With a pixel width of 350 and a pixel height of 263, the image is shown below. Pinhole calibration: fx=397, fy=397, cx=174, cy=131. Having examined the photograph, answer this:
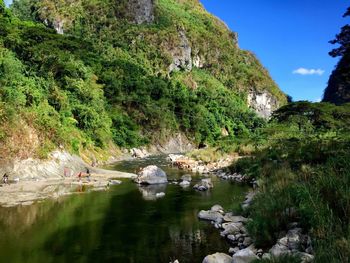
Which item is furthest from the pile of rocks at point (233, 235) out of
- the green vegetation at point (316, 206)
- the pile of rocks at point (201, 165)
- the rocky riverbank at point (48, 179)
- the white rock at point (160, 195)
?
the pile of rocks at point (201, 165)

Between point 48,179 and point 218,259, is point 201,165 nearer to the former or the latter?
point 48,179

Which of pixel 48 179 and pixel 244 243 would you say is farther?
pixel 48 179

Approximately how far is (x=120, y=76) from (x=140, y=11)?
68.9 meters

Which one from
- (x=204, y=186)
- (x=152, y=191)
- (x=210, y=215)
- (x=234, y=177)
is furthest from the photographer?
(x=234, y=177)

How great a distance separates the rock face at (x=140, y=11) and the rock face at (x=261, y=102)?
57.7 m

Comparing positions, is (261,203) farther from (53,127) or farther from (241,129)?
(241,129)

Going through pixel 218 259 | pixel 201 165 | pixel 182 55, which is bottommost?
pixel 218 259

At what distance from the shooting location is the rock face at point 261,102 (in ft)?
589

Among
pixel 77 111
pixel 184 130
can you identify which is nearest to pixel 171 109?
pixel 184 130

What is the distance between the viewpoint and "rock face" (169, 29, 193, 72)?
151 meters

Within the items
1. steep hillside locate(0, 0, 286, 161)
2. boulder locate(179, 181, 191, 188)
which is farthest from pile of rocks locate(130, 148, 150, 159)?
boulder locate(179, 181, 191, 188)

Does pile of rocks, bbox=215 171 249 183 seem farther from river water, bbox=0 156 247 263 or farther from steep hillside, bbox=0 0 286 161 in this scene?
steep hillside, bbox=0 0 286 161

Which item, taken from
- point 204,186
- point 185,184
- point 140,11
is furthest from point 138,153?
point 140,11

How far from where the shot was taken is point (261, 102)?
7215 inches
